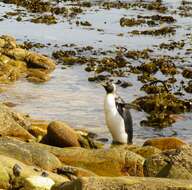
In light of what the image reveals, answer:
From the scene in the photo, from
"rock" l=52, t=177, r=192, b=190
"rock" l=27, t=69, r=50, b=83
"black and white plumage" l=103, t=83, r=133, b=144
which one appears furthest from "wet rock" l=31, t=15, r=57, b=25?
"rock" l=52, t=177, r=192, b=190

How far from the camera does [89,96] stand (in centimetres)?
1903

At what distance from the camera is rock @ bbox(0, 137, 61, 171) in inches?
343

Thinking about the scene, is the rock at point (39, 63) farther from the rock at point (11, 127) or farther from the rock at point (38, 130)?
the rock at point (11, 127)

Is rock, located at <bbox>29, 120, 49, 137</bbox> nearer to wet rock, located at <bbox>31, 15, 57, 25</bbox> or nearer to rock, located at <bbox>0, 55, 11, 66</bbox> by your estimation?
rock, located at <bbox>0, 55, 11, 66</bbox>

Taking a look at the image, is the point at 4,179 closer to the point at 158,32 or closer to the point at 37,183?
the point at 37,183

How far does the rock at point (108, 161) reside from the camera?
9.32 m

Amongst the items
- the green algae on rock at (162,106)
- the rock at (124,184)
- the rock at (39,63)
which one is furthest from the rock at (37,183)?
the rock at (39,63)

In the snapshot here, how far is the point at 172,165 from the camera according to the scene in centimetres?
786

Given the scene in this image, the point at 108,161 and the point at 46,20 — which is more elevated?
the point at 108,161

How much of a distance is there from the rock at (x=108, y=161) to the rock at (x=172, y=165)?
3.04 feet

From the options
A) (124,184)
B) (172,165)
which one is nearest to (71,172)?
(172,165)

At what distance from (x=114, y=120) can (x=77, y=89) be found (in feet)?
21.2

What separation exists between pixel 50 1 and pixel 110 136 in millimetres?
33463

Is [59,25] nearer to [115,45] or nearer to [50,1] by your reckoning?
[115,45]
